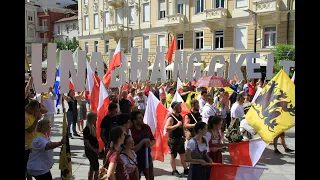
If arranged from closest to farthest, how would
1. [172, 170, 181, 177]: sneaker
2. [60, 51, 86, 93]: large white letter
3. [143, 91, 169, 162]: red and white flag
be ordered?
[60, 51, 86, 93]: large white letter
[172, 170, 181, 177]: sneaker
[143, 91, 169, 162]: red and white flag

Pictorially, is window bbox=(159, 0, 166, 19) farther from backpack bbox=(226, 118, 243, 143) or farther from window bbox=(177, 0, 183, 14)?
backpack bbox=(226, 118, 243, 143)

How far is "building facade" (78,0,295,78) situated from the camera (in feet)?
80.3

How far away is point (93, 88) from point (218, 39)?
856 inches

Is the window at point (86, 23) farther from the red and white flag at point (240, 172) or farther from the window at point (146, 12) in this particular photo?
the red and white flag at point (240, 172)

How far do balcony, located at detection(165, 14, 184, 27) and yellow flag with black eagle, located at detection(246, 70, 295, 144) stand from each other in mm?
24548

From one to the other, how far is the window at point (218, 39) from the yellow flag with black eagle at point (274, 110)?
22.5m

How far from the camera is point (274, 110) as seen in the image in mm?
5133

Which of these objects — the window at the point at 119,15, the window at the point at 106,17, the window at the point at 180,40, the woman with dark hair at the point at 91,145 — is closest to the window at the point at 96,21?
the window at the point at 106,17

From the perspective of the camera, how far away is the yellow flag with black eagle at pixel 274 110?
16.2ft

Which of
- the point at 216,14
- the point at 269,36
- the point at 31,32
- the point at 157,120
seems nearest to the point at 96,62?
the point at 157,120

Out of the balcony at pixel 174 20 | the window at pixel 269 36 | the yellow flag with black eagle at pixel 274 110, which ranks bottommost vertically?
the yellow flag with black eagle at pixel 274 110

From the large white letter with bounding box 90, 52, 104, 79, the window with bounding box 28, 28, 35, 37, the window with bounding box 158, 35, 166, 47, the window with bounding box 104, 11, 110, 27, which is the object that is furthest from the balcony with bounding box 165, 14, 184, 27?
the window with bounding box 28, 28, 35, 37
